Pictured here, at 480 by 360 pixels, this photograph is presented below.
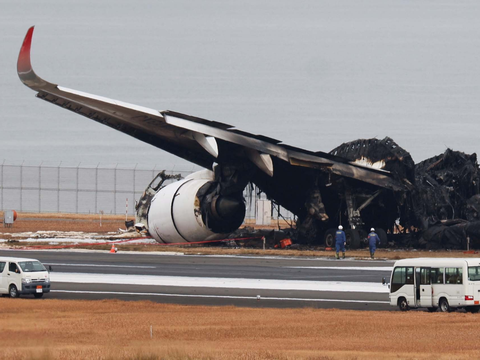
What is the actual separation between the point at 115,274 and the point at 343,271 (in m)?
11.7

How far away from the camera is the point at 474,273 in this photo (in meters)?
28.5

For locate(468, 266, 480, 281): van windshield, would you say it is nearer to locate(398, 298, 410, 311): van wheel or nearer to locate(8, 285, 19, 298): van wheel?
locate(398, 298, 410, 311): van wheel

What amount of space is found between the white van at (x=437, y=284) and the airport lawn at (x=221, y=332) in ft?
2.34

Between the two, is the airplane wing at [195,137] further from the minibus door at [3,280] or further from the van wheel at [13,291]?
the van wheel at [13,291]

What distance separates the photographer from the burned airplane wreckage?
181 feet

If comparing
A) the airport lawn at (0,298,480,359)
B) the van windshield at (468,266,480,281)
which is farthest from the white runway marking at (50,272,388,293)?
the airport lawn at (0,298,480,359)

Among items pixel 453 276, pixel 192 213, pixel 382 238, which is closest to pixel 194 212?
pixel 192 213

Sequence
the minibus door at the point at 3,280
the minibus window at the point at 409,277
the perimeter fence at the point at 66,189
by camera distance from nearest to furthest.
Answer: the minibus window at the point at 409,277, the minibus door at the point at 3,280, the perimeter fence at the point at 66,189

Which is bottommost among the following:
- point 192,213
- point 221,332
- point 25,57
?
point 221,332

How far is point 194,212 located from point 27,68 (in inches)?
674

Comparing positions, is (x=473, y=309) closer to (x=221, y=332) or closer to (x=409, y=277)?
(x=409, y=277)

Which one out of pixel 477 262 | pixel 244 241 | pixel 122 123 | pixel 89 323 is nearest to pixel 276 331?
pixel 89 323

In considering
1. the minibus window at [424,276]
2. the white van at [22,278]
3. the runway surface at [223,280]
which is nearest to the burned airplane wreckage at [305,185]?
the runway surface at [223,280]

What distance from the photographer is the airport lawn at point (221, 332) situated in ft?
63.0
